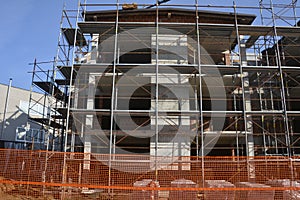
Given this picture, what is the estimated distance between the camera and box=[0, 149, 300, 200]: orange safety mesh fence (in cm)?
938

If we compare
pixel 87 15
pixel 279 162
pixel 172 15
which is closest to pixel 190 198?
pixel 279 162

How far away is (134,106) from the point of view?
56.5ft

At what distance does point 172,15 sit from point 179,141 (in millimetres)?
7076

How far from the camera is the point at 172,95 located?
13250mm

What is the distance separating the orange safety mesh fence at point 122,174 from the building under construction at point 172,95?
0.18 ft

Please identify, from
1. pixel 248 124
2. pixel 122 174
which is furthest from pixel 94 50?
pixel 248 124

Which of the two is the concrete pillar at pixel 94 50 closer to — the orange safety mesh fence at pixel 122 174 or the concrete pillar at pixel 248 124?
the orange safety mesh fence at pixel 122 174

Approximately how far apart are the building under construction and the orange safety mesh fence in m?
0.06

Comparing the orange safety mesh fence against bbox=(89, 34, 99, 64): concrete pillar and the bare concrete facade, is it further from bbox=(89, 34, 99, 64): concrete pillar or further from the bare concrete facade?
bbox=(89, 34, 99, 64): concrete pillar

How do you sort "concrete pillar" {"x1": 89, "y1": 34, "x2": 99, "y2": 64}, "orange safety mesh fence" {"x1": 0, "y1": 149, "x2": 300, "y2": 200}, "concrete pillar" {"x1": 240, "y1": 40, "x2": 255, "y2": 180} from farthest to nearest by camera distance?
"concrete pillar" {"x1": 89, "y1": 34, "x2": 99, "y2": 64}, "concrete pillar" {"x1": 240, "y1": 40, "x2": 255, "y2": 180}, "orange safety mesh fence" {"x1": 0, "y1": 149, "x2": 300, "y2": 200}

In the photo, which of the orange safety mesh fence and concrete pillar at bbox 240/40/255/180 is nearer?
the orange safety mesh fence

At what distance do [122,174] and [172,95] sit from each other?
4.66 metres

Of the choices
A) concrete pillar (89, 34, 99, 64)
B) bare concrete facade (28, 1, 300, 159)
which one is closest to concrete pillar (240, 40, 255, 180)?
bare concrete facade (28, 1, 300, 159)

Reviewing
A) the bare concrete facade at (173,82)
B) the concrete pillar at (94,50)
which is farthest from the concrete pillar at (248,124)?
the concrete pillar at (94,50)
